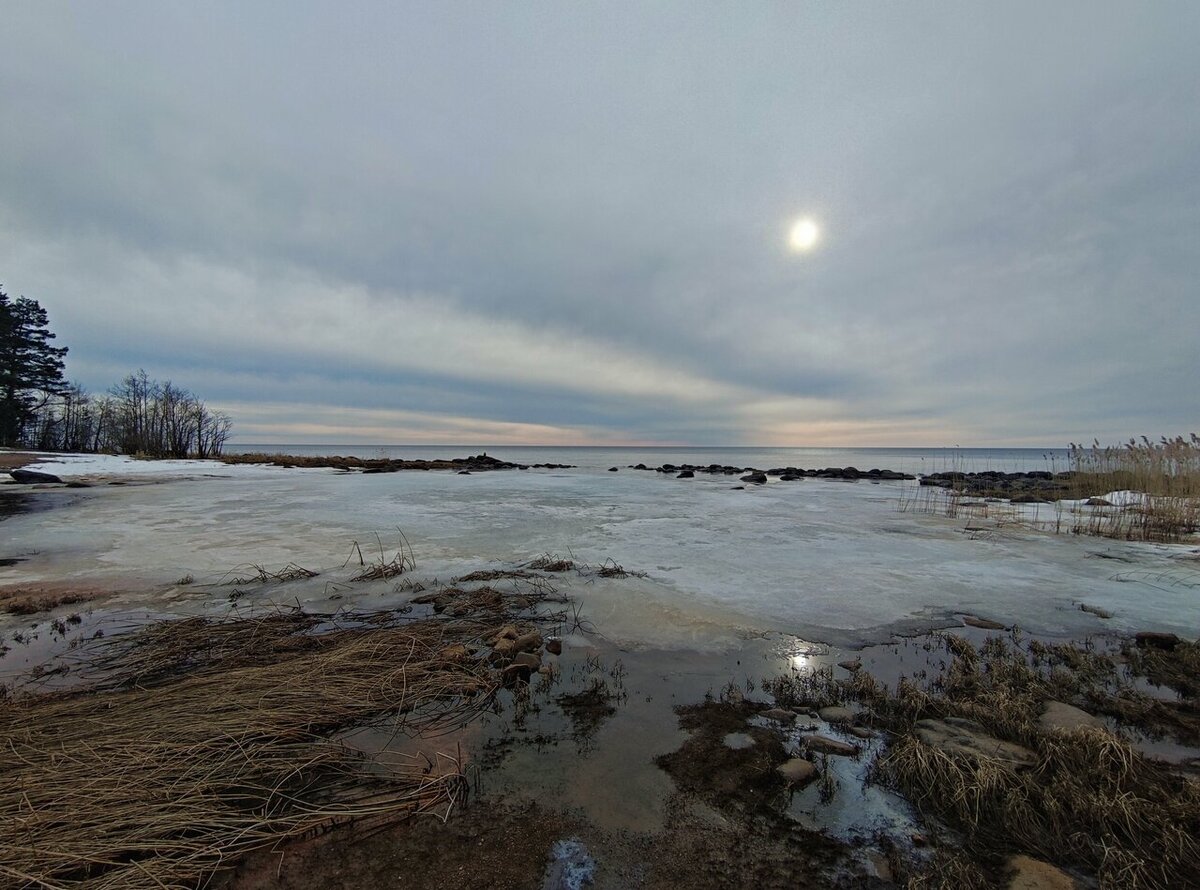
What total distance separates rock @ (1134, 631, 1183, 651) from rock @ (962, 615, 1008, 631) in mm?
1118

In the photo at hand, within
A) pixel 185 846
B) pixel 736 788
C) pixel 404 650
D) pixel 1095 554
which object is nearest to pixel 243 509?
pixel 404 650

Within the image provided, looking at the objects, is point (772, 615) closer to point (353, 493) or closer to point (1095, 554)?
point (1095, 554)

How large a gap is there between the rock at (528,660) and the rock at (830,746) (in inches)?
Result: 87.1

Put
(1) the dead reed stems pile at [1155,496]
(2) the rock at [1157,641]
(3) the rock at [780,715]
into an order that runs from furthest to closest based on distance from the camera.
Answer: (1) the dead reed stems pile at [1155,496]
(2) the rock at [1157,641]
(3) the rock at [780,715]

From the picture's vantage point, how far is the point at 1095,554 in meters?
9.26

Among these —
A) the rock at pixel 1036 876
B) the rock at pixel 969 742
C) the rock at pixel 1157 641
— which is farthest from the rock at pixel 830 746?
the rock at pixel 1157 641

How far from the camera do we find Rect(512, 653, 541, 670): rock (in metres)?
4.22

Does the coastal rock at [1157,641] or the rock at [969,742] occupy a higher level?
the coastal rock at [1157,641]

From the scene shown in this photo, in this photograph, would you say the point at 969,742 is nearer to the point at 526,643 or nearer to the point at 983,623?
the point at 983,623

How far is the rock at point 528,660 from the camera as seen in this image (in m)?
4.22

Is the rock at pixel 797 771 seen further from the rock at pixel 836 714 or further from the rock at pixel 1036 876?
the rock at pixel 1036 876

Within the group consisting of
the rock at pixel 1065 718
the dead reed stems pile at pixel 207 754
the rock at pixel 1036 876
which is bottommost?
the dead reed stems pile at pixel 207 754

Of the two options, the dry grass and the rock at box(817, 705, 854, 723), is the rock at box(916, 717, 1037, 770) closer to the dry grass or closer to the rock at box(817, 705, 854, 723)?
the dry grass

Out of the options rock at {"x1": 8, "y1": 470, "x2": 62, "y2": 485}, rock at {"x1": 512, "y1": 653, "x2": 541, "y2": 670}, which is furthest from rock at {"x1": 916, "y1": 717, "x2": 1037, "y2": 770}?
rock at {"x1": 8, "y1": 470, "x2": 62, "y2": 485}
